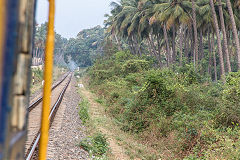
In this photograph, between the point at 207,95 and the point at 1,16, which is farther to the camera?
the point at 207,95

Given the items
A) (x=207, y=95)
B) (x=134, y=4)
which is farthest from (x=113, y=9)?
(x=207, y=95)

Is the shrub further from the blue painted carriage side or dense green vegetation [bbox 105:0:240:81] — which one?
the blue painted carriage side

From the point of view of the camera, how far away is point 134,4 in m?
36.2

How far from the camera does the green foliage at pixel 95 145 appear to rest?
7.79 m

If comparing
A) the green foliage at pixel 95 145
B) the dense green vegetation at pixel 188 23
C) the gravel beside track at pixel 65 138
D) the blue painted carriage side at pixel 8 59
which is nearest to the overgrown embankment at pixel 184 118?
the green foliage at pixel 95 145

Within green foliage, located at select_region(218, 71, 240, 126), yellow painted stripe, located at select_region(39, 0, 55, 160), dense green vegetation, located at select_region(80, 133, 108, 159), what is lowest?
dense green vegetation, located at select_region(80, 133, 108, 159)

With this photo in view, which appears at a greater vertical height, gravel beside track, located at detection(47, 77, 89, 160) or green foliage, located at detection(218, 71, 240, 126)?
green foliage, located at detection(218, 71, 240, 126)

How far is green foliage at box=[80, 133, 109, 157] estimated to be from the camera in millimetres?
7788

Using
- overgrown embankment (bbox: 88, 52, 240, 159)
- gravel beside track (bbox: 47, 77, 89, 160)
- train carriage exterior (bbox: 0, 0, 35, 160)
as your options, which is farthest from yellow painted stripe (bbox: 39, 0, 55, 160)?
overgrown embankment (bbox: 88, 52, 240, 159)

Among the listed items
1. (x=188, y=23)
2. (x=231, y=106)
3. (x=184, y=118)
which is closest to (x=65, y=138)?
(x=184, y=118)

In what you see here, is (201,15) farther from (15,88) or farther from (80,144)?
(15,88)

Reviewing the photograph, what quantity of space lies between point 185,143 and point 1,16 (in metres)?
8.67

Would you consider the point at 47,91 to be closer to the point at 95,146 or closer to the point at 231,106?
the point at 95,146

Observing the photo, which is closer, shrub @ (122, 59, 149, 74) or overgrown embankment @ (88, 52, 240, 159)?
overgrown embankment @ (88, 52, 240, 159)
